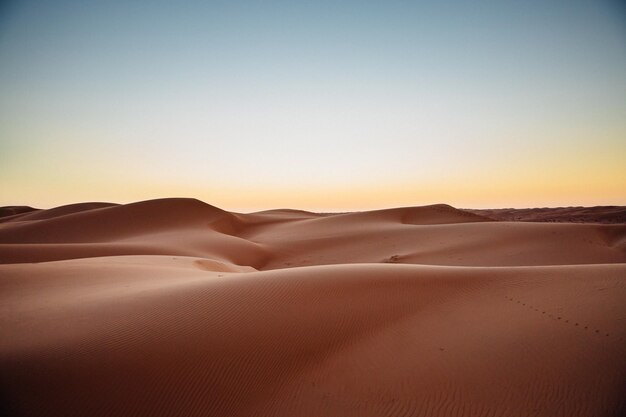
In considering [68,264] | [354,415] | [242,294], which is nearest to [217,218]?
[68,264]

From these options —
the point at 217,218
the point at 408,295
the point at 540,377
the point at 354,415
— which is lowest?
the point at 354,415

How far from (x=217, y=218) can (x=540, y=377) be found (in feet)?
81.2

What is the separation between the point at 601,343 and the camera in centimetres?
348

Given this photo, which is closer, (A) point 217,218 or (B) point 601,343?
(B) point 601,343

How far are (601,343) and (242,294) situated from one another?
13.7 feet

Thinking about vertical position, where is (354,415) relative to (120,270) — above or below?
below

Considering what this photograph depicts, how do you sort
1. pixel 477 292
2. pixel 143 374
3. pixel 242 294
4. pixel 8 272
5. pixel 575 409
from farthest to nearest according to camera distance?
pixel 8 272, pixel 477 292, pixel 242 294, pixel 143 374, pixel 575 409

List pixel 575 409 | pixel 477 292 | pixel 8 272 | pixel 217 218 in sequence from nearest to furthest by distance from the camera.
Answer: pixel 575 409 → pixel 477 292 → pixel 8 272 → pixel 217 218

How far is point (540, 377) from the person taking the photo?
10.2 ft

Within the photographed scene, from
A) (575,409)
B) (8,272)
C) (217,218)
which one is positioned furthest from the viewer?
(217,218)

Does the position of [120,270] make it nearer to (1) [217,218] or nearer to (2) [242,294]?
(2) [242,294]

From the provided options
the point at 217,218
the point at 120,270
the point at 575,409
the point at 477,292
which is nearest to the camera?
the point at 575,409

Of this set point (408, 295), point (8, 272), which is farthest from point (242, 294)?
point (8, 272)

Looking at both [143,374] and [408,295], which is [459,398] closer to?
[408,295]
